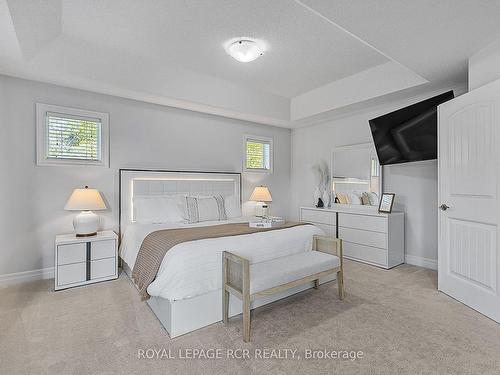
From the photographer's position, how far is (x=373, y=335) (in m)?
2.21

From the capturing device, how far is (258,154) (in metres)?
5.55

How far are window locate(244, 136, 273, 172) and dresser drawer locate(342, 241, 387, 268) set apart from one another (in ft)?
7.03

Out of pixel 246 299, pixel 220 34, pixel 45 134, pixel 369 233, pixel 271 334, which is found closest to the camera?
pixel 246 299

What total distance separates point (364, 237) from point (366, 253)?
236 millimetres

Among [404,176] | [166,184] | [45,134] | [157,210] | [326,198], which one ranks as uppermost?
[45,134]

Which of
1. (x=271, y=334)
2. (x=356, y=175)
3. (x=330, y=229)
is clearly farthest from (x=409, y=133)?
(x=271, y=334)

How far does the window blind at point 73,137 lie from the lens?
3508mm

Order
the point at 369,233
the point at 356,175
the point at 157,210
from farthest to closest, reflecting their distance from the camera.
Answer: the point at 356,175 < the point at 369,233 < the point at 157,210

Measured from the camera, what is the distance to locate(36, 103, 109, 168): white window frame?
3.40 meters

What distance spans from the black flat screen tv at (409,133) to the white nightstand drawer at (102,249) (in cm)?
382

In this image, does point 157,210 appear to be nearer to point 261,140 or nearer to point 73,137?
point 73,137

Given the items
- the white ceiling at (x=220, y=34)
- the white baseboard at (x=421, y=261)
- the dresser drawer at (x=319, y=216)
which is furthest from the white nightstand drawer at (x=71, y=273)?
the white baseboard at (x=421, y=261)

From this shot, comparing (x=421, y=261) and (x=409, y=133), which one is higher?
(x=409, y=133)

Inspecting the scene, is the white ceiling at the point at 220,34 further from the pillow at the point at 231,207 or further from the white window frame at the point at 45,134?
the pillow at the point at 231,207
